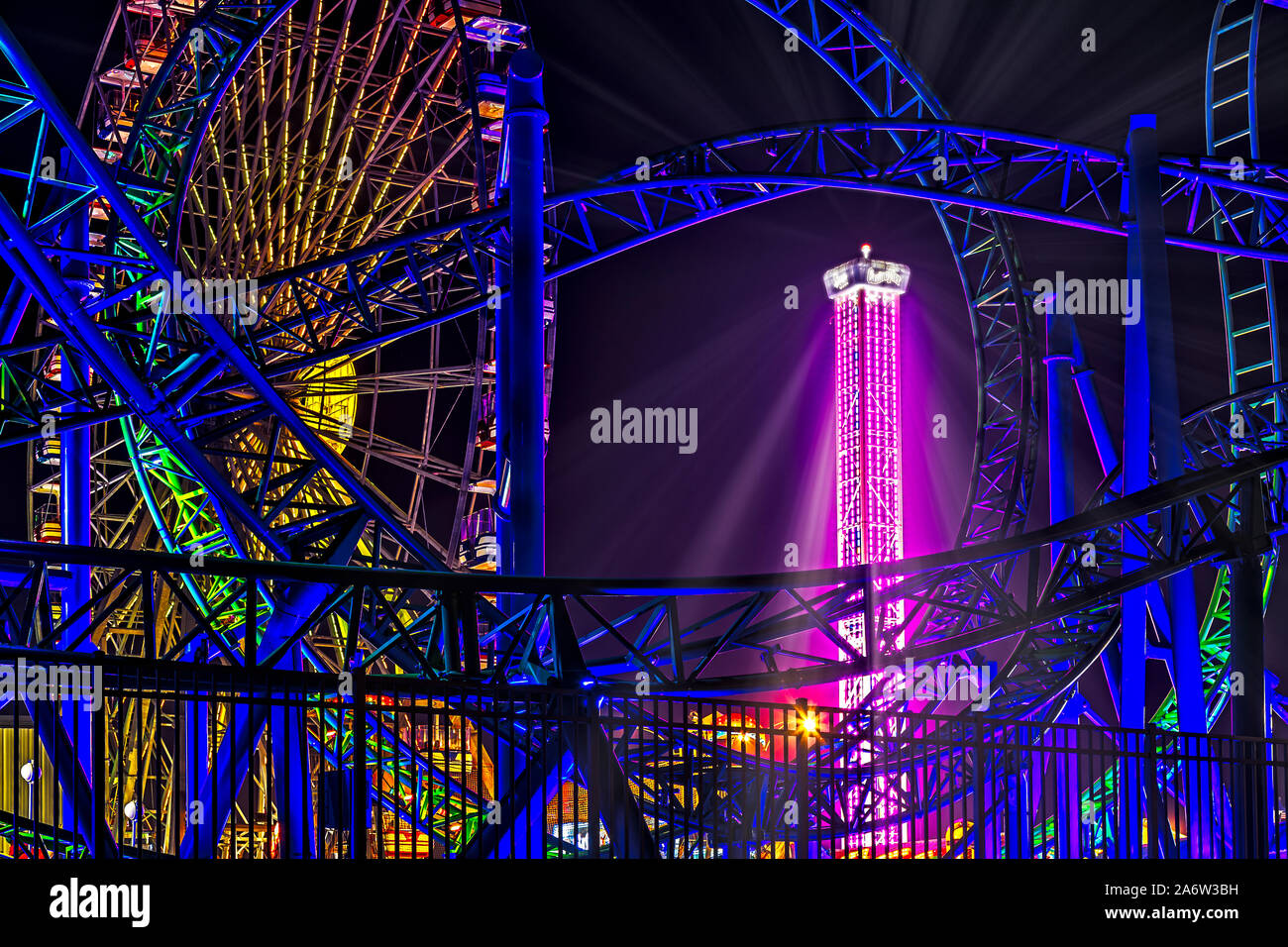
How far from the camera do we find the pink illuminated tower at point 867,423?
37.2m

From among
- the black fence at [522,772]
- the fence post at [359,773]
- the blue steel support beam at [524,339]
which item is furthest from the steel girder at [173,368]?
the fence post at [359,773]

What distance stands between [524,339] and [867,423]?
88.6ft

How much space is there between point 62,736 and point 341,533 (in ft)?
9.16

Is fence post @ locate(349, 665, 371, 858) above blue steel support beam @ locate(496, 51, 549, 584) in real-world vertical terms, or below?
below

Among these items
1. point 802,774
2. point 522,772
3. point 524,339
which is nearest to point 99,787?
point 802,774

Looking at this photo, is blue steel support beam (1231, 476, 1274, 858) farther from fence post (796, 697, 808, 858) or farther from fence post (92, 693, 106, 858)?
fence post (92, 693, 106, 858)

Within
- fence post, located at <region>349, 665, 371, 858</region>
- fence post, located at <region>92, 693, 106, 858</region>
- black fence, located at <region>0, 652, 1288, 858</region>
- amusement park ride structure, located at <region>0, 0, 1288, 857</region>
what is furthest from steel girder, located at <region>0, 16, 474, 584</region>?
fence post, located at <region>92, 693, 106, 858</region>

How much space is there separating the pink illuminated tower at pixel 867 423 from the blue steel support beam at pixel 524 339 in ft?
82.5

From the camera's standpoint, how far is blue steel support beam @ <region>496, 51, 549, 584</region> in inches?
447

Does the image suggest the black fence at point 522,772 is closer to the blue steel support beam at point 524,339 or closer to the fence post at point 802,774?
the fence post at point 802,774

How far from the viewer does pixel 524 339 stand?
38.4ft

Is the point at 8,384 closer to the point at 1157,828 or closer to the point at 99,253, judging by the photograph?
the point at 99,253

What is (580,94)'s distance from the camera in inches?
1177

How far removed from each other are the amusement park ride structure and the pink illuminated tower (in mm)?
16398
